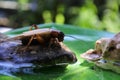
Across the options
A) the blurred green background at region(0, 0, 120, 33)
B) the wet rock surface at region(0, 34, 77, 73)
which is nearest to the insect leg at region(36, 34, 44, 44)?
the wet rock surface at region(0, 34, 77, 73)

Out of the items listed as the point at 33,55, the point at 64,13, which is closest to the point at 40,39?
the point at 33,55

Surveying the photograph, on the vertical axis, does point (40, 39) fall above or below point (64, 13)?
above

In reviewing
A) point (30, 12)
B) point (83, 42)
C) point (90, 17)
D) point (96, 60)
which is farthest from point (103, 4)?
point (96, 60)

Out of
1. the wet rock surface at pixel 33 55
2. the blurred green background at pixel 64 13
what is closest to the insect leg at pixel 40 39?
the wet rock surface at pixel 33 55

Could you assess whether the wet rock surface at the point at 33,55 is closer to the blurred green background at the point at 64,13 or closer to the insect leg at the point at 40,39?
the insect leg at the point at 40,39

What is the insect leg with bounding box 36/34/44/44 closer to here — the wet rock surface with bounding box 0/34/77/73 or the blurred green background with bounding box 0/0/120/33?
the wet rock surface with bounding box 0/34/77/73

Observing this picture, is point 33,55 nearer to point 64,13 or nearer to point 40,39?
point 40,39

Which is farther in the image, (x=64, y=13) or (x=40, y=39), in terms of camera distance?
(x=64, y=13)

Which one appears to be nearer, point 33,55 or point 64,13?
point 33,55
